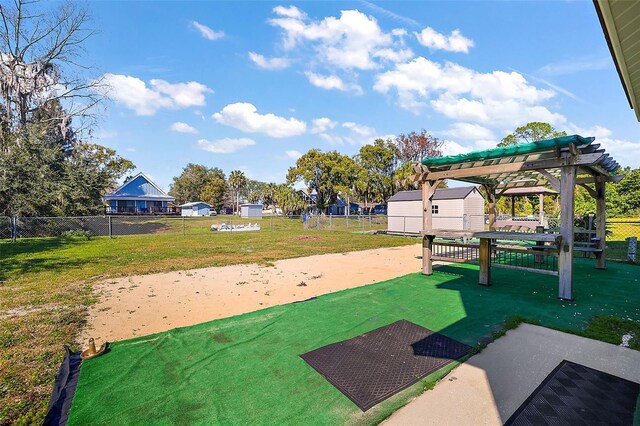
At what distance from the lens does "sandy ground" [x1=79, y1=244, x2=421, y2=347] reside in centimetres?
426

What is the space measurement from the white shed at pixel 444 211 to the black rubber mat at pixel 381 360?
48.4 feet

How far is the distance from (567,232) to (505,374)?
3.66 meters

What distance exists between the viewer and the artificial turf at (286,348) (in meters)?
2.23

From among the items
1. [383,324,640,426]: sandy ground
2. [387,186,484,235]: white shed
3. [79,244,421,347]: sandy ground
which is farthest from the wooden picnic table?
[387,186,484,235]: white shed

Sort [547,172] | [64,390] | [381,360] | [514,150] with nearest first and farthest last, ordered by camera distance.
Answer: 1. [64,390]
2. [381,360]
3. [547,172]
4. [514,150]

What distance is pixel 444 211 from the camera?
687 inches

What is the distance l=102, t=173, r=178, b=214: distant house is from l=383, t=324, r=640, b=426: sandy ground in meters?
40.8

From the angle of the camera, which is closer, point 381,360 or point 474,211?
point 381,360

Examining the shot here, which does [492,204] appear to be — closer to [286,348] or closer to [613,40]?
[613,40]

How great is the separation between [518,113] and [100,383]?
38.6 metres

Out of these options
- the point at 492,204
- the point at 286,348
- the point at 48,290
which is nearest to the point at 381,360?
the point at 286,348

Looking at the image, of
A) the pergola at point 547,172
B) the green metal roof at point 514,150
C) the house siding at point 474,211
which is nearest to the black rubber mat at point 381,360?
the pergola at point 547,172

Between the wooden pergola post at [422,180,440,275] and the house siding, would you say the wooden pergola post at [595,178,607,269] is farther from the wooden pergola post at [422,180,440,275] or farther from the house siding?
the house siding

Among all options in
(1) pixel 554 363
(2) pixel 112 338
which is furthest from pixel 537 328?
(2) pixel 112 338
